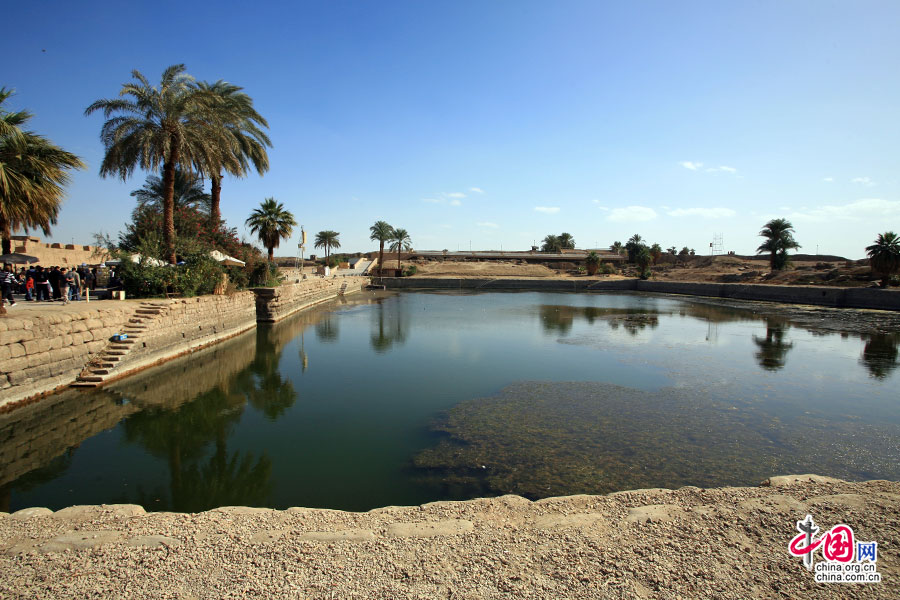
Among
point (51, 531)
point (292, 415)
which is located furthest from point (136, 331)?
point (51, 531)

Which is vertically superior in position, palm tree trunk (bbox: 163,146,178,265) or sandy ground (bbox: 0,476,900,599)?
palm tree trunk (bbox: 163,146,178,265)

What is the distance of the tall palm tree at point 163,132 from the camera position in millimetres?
17297

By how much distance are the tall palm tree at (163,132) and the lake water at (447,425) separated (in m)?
7.67

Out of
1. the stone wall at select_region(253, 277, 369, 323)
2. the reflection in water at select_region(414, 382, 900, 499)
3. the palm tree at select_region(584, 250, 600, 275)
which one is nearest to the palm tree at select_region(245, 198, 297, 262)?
the stone wall at select_region(253, 277, 369, 323)

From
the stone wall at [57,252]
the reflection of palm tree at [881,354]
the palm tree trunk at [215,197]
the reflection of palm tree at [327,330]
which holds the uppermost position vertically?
the palm tree trunk at [215,197]

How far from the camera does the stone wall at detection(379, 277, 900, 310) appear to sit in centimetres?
3067

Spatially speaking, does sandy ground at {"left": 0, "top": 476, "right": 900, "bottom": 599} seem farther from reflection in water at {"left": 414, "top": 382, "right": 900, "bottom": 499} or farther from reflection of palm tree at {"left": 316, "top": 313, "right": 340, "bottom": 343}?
reflection of palm tree at {"left": 316, "top": 313, "right": 340, "bottom": 343}

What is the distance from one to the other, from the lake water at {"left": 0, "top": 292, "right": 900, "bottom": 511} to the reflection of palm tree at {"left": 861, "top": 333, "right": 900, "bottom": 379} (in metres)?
0.15

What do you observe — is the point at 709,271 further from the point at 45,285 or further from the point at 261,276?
the point at 45,285

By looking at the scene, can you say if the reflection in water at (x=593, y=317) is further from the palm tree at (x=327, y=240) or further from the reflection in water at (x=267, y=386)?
the palm tree at (x=327, y=240)

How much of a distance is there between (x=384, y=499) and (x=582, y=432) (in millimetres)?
4099

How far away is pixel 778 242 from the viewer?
46.3 m

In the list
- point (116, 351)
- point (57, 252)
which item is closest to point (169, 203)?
point (116, 351)

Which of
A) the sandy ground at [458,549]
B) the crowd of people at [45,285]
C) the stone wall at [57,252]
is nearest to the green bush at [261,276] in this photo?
the stone wall at [57,252]
